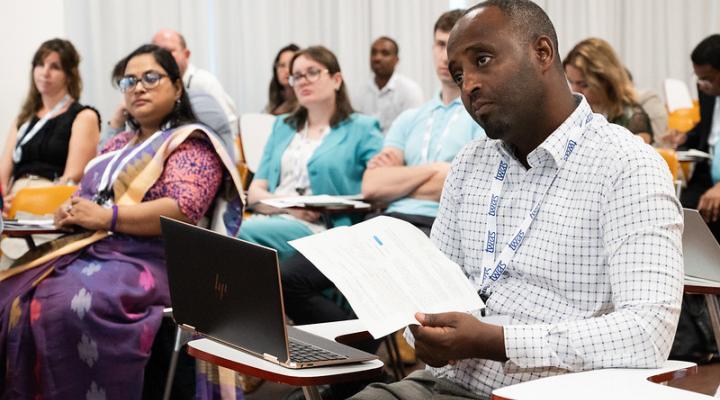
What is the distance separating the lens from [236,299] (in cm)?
178

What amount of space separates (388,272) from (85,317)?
1626mm

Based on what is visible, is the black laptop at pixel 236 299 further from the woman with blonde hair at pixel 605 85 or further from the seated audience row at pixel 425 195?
the woman with blonde hair at pixel 605 85

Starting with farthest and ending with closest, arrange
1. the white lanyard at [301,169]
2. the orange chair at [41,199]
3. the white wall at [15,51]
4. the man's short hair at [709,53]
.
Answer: the white wall at [15,51] < the man's short hair at [709,53] < the white lanyard at [301,169] < the orange chair at [41,199]

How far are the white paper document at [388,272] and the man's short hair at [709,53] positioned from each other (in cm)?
343

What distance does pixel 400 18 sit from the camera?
7918 mm

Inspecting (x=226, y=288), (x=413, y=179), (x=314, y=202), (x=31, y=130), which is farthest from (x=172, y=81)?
(x=31, y=130)

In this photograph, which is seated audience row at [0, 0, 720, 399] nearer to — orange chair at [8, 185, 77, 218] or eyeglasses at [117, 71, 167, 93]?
eyeglasses at [117, 71, 167, 93]

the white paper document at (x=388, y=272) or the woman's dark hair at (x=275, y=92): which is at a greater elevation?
the white paper document at (x=388, y=272)

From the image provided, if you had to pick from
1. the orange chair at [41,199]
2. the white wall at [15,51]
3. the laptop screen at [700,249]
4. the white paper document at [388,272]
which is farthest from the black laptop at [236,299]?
the white wall at [15,51]

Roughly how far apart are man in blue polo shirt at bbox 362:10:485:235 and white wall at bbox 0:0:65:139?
3543mm

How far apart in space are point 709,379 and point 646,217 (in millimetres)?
2458

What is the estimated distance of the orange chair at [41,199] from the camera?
378cm

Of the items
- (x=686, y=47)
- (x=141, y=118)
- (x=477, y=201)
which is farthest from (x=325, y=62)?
(x=686, y=47)

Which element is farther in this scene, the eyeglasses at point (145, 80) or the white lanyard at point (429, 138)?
the white lanyard at point (429, 138)
